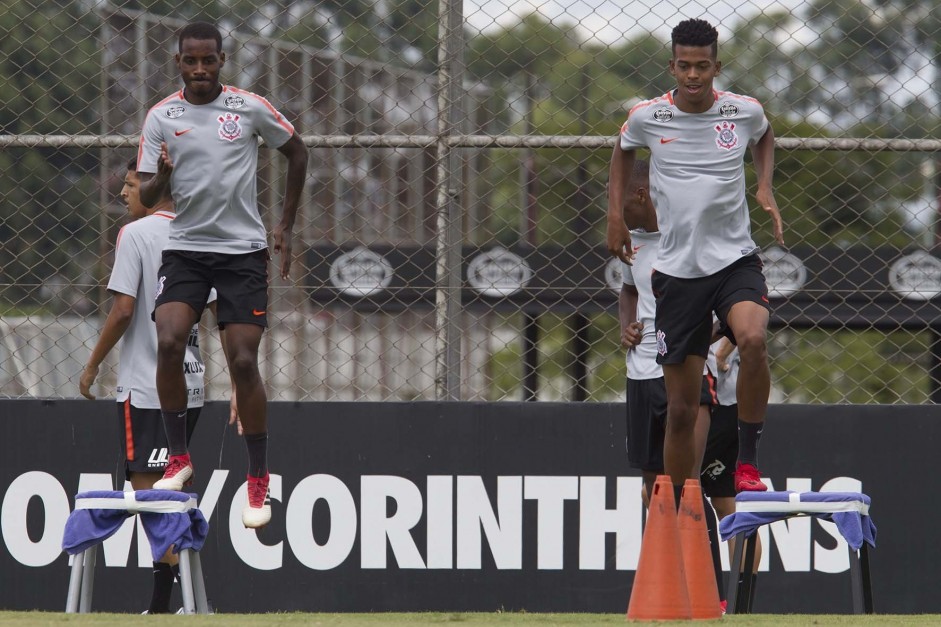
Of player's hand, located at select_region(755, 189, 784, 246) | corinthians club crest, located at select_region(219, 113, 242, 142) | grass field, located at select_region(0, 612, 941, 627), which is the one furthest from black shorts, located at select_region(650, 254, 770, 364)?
corinthians club crest, located at select_region(219, 113, 242, 142)

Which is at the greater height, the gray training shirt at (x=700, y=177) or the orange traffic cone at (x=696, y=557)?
the gray training shirt at (x=700, y=177)

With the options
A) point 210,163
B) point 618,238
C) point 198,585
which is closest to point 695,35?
point 618,238

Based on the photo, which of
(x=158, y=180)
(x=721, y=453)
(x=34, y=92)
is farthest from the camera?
(x=34, y=92)

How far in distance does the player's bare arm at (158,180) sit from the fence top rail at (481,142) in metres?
1.33

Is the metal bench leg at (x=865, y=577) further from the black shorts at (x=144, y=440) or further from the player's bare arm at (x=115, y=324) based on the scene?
the player's bare arm at (x=115, y=324)

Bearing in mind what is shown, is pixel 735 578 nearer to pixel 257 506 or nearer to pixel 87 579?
pixel 257 506

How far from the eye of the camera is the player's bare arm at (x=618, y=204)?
498cm

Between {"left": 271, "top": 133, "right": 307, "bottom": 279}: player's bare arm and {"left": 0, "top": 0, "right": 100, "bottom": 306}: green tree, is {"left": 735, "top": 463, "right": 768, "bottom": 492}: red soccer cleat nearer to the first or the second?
{"left": 271, "top": 133, "right": 307, "bottom": 279}: player's bare arm

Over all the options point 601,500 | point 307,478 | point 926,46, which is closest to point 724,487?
point 601,500

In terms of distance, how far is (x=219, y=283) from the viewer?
509 centimetres

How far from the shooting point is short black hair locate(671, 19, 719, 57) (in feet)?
15.9

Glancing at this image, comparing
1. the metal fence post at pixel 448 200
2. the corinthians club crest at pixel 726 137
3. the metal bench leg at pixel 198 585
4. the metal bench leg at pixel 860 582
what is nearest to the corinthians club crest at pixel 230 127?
the metal fence post at pixel 448 200

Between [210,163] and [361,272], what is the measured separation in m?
1.51

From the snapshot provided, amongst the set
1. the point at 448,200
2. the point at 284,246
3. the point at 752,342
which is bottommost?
the point at 752,342
